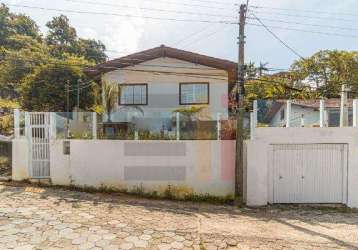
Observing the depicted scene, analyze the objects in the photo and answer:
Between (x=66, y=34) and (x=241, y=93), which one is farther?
(x=66, y=34)

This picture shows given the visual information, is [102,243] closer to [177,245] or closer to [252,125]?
[177,245]

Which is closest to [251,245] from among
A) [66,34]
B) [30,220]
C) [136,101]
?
[30,220]

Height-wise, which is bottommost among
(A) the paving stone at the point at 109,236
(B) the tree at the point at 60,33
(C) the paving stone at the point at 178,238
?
(C) the paving stone at the point at 178,238

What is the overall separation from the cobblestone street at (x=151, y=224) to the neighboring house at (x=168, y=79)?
5.90 meters

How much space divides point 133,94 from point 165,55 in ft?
8.27

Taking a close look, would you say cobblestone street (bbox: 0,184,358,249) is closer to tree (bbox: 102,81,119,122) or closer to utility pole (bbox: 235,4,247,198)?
utility pole (bbox: 235,4,247,198)

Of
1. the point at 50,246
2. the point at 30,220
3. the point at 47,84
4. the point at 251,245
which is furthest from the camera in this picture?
the point at 47,84

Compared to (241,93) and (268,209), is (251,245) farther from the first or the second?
(241,93)

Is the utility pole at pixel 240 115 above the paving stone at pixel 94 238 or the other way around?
above

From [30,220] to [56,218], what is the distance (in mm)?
545

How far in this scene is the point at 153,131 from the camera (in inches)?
423

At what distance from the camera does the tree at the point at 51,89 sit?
63.6ft

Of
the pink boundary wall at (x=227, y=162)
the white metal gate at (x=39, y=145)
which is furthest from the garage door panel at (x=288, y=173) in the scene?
the white metal gate at (x=39, y=145)

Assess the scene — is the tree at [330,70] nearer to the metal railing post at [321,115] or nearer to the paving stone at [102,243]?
the metal railing post at [321,115]
